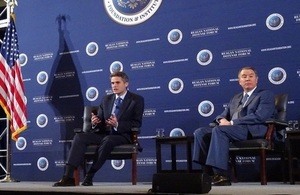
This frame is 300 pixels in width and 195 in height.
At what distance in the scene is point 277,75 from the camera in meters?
5.22

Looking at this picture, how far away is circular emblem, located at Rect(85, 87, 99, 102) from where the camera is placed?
6.34 m

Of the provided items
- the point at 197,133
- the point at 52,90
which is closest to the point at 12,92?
the point at 52,90

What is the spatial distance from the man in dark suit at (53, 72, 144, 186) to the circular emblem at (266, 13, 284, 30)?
5.09 ft

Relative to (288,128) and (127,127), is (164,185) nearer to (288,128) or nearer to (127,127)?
(127,127)

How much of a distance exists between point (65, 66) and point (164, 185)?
3716 mm

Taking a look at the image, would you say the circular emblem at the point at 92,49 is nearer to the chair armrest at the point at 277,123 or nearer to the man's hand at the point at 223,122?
the man's hand at the point at 223,122

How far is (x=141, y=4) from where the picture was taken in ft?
20.2

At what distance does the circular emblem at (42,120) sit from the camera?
670 centimetres

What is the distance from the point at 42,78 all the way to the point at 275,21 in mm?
Result: 3176

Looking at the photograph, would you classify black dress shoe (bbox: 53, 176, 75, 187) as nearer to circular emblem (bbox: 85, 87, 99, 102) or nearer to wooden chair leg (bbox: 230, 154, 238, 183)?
wooden chair leg (bbox: 230, 154, 238, 183)

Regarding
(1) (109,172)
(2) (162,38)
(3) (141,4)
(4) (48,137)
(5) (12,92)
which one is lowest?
(1) (109,172)

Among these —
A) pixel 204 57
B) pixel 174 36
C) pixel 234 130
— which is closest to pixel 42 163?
pixel 174 36

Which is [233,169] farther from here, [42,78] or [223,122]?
[42,78]

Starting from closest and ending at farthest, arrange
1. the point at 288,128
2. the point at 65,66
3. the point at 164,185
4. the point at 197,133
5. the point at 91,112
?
the point at 164,185 → the point at 197,133 → the point at 288,128 → the point at 91,112 → the point at 65,66
